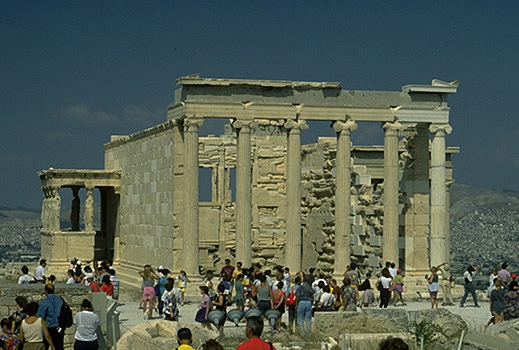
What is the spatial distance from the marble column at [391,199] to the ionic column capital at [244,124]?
166 inches

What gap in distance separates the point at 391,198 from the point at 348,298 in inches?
362

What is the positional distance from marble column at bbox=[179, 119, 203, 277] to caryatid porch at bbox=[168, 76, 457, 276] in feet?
0.09

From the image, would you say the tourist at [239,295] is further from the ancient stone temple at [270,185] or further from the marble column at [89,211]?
the marble column at [89,211]

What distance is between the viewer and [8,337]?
16516mm

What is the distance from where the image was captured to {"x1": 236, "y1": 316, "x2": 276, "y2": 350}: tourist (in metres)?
12.9

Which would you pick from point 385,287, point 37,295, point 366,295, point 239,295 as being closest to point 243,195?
point 239,295

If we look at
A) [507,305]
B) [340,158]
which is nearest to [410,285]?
[340,158]

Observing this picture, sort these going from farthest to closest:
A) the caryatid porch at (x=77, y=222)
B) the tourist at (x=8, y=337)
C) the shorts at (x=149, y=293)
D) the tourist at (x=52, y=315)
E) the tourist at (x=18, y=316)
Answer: the caryatid porch at (x=77, y=222), the shorts at (x=149, y=293), the tourist at (x=52, y=315), the tourist at (x=18, y=316), the tourist at (x=8, y=337)

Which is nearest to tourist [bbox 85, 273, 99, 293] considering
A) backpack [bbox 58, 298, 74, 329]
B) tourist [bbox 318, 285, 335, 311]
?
tourist [bbox 318, 285, 335, 311]

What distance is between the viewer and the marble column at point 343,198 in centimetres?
3316

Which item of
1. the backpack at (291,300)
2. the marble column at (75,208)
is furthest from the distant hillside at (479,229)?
the backpack at (291,300)

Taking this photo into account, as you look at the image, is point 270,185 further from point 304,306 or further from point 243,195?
point 304,306

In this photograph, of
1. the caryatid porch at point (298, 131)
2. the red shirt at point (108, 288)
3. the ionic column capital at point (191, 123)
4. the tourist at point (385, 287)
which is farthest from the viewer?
the caryatid porch at point (298, 131)

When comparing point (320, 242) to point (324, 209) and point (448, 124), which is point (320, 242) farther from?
point (448, 124)
